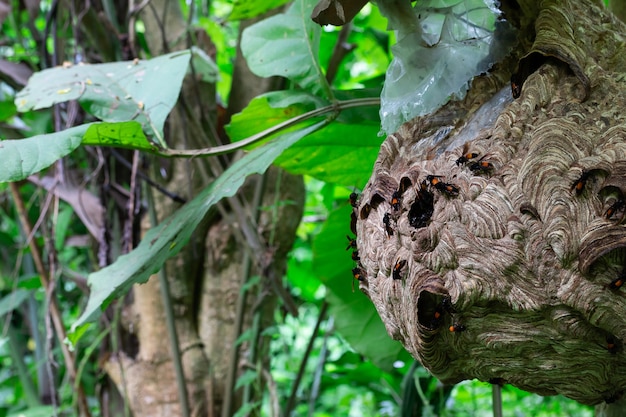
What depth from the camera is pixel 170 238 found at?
1.20 metres

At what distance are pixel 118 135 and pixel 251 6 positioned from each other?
30.4 inches

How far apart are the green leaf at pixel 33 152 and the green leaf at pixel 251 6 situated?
0.79 meters

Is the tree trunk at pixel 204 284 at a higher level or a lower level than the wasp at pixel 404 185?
lower

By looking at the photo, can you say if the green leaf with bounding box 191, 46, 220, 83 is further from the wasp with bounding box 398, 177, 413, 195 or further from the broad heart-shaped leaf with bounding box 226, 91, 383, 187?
the wasp with bounding box 398, 177, 413, 195

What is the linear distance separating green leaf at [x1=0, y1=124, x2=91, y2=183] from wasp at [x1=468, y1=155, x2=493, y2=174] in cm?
63

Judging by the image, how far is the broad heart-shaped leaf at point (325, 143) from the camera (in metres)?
1.42

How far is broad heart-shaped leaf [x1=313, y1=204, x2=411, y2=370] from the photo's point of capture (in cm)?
159

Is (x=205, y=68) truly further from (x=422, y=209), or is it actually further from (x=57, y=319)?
(x=422, y=209)

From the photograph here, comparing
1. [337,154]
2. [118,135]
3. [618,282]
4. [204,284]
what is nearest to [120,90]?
[118,135]

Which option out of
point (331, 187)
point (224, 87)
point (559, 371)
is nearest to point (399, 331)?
point (559, 371)

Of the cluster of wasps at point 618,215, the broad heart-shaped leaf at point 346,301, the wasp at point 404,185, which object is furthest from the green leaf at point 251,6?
the cluster of wasps at point 618,215

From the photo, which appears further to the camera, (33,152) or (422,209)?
(33,152)

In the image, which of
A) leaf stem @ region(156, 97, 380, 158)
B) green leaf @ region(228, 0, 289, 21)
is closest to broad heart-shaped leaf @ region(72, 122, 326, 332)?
leaf stem @ region(156, 97, 380, 158)

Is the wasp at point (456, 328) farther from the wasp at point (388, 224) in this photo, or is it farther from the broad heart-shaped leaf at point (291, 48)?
the broad heart-shaped leaf at point (291, 48)
